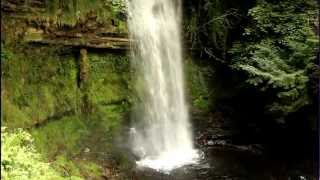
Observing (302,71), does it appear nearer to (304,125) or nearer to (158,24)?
(304,125)

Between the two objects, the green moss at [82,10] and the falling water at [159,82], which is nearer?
the green moss at [82,10]

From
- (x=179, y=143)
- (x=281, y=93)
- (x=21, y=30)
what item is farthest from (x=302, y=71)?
(x=21, y=30)

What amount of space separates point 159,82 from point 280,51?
2914mm

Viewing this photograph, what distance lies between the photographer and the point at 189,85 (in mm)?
12156

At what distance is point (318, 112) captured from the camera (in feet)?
32.8

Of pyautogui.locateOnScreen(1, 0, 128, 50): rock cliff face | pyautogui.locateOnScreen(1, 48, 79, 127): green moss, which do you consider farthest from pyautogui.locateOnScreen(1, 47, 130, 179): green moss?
pyautogui.locateOnScreen(1, 0, 128, 50): rock cliff face

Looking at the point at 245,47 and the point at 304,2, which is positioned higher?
the point at 304,2

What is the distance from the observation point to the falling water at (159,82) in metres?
11.1

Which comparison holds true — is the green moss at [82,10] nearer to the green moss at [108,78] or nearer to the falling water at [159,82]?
the falling water at [159,82]

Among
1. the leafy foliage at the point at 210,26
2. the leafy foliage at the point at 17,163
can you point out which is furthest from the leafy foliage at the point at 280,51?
the leafy foliage at the point at 17,163

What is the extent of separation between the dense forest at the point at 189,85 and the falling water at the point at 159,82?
8.6 inches

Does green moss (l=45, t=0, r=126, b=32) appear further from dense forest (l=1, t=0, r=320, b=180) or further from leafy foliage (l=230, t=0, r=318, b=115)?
leafy foliage (l=230, t=0, r=318, b=115)

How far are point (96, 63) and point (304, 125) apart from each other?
4717 mm

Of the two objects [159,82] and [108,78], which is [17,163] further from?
[159,82]
